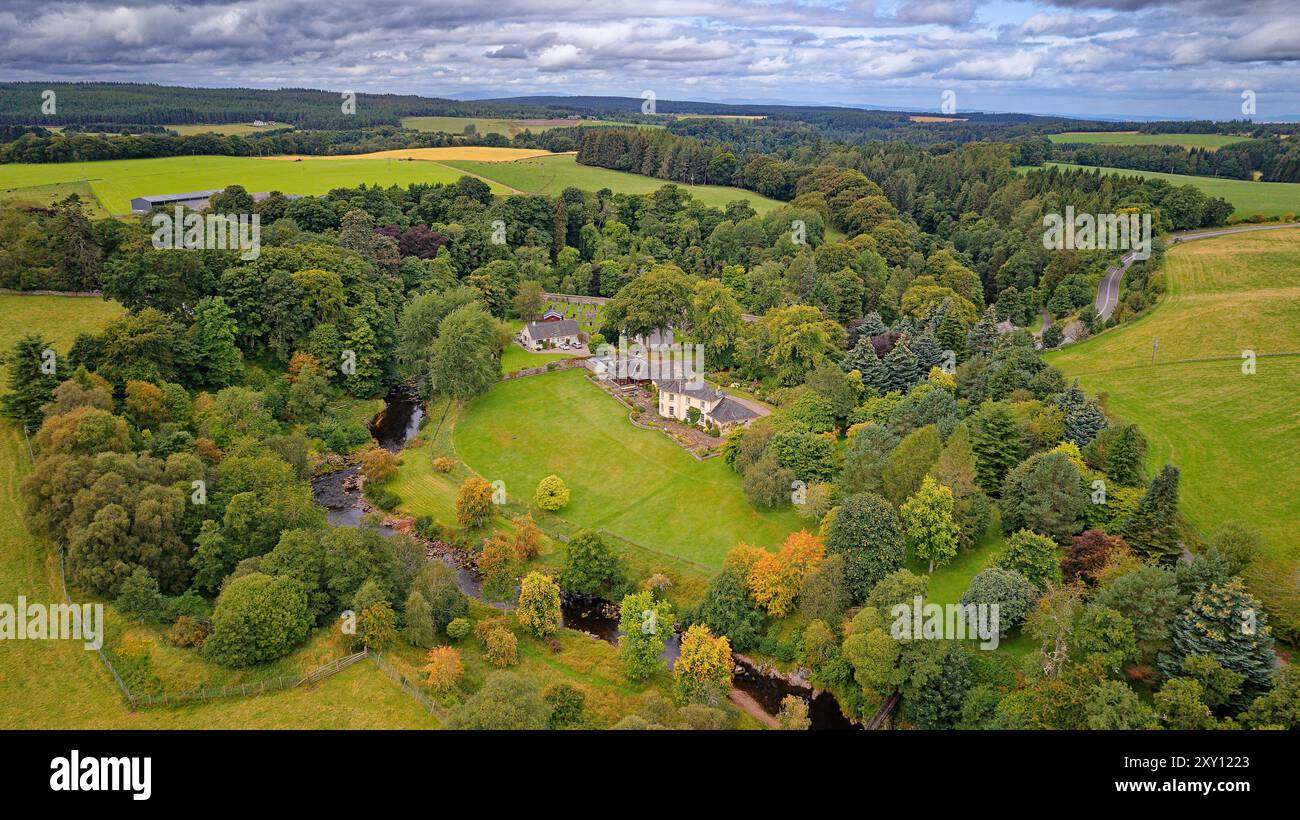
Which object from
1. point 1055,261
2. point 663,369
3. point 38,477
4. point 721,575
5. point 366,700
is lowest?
point 366,700

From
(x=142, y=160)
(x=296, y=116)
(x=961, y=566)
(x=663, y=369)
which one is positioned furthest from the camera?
(x=296, y=116)

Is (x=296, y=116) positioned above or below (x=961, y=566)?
above

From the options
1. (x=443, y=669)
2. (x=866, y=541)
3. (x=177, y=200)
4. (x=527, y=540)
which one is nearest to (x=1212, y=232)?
(x=866, y=541)

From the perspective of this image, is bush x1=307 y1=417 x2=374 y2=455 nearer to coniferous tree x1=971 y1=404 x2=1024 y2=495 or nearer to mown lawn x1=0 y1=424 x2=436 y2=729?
mown lawn x1=0 y1=424 x2=436 y2=729

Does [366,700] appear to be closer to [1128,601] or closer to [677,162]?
[1128,601]

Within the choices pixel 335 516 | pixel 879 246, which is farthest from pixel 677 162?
pixel 335 516

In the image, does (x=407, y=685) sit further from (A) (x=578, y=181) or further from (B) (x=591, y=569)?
(A) (x=578, y=181)
